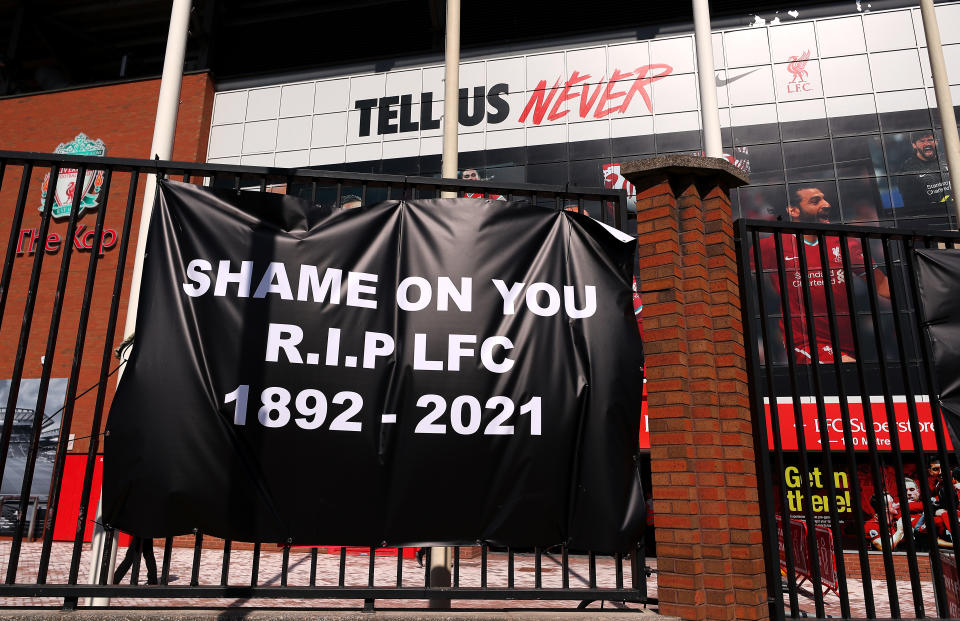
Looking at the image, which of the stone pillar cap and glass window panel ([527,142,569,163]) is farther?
glass window panel ([527,142,569,163])

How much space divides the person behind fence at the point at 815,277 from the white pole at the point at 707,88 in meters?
7.89

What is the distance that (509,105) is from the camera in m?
19.2

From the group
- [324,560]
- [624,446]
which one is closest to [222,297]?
[624,446]

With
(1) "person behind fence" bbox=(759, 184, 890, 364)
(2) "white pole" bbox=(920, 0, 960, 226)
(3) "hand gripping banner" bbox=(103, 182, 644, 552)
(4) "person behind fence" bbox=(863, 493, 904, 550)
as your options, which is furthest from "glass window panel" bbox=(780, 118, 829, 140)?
(3) "hand gripping banner" bbox=(103, 182, 644, 552)

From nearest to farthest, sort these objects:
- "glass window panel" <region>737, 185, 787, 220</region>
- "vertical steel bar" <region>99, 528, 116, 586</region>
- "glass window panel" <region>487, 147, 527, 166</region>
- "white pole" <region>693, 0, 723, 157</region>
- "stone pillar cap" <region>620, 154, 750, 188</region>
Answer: "vertical steel bar" <region>99, 528, 116, 586</region>, "stone pillar cap" <region>620, 154, 750, 188</region>, "white pole" <region>693, 0, 723, 157</region>, "glass window panel" <region>737, 185, 787, 220</region>, "glass window panel" <region>487, 147, 527, 166</region>

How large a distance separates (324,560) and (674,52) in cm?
1631

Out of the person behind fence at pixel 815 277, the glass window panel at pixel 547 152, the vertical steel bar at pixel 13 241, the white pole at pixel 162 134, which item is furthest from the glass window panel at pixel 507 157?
the vertical steel bar at pixel 13 241

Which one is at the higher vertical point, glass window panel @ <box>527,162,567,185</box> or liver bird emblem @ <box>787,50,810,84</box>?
liver bird emblem @ <box>787,50,810,84</box>

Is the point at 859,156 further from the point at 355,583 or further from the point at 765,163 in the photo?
the point at 355,583

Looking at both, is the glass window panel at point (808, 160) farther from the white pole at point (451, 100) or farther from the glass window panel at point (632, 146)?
the white pole at point (451, 100)

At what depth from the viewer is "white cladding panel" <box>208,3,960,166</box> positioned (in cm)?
1725

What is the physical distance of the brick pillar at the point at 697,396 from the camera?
3824 millimetres

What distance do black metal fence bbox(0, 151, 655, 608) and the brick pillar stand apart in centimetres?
26

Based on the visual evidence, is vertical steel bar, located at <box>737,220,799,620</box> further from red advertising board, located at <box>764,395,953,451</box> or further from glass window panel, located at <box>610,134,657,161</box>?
glass window panel, located at <box>610,134,657,161</box>
